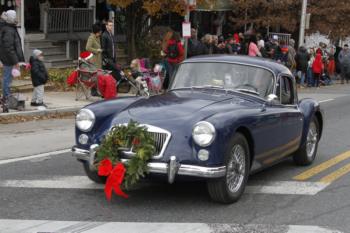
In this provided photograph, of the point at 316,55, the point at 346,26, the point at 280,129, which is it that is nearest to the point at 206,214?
the point at 280,129

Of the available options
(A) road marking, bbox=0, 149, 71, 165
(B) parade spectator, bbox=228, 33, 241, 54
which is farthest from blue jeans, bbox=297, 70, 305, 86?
(A) road marking, bbox=0, 149, 71, 165

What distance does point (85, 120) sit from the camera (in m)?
6.99

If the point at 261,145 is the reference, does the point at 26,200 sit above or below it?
below

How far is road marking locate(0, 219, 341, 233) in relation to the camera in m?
→ 5.75

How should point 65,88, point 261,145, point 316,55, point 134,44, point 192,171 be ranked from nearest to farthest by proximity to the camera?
point 192,171 < point 261,145 < point 65,88 < point 134,44 < point 316,55

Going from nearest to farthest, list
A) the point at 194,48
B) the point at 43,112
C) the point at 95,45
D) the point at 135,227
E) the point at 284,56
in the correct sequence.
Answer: the point at 135,227 < the point at 43,112 < the point at 95,45 < the point at 194,48 < the point at 284,56

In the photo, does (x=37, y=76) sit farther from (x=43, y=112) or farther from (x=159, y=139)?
(x=159, y=139)

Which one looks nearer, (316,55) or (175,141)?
(175,141)

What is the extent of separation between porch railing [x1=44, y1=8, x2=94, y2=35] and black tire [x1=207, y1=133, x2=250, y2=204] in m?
16.4

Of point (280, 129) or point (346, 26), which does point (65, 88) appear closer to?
point (280, 129)

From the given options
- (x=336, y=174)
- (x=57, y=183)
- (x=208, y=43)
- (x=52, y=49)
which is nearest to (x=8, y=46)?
(x=57, y=183)

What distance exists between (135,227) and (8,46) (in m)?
8.11

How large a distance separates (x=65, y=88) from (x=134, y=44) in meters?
6.41

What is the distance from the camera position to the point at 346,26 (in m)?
30.8
